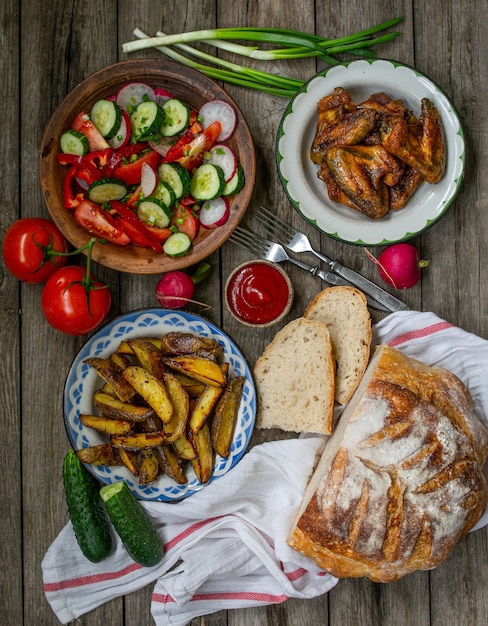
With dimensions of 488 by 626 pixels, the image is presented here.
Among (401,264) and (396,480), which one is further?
(401,264)

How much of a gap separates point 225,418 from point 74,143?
1421 mm

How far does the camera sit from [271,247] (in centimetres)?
330

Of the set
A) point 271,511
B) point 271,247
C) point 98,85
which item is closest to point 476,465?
point 271,511

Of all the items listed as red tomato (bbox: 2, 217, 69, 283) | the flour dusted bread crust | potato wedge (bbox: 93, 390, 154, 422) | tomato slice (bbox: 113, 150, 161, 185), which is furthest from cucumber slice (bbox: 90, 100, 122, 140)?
the flour dusted bread crust

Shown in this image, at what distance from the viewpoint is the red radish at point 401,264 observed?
3.21 meters

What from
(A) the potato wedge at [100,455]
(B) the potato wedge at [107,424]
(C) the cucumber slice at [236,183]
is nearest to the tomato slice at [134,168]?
(C) the cucumber slice at [236,183]

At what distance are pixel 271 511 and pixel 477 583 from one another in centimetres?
111

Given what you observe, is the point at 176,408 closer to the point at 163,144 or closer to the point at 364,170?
the point at 163,144

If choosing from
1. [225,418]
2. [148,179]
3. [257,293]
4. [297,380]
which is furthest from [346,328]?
[148,179]

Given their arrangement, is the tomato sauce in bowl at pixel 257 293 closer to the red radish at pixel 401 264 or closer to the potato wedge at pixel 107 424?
the red radish at pixel 401 264

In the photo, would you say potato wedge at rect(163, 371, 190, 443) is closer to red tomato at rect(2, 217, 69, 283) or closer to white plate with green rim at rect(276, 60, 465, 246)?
red tomato at rect(2, 217, 69, 283)

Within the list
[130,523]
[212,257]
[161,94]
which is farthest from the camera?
[212,257]

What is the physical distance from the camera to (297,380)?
322 centimetres

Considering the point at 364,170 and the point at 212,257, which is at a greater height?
the point at 364,170
